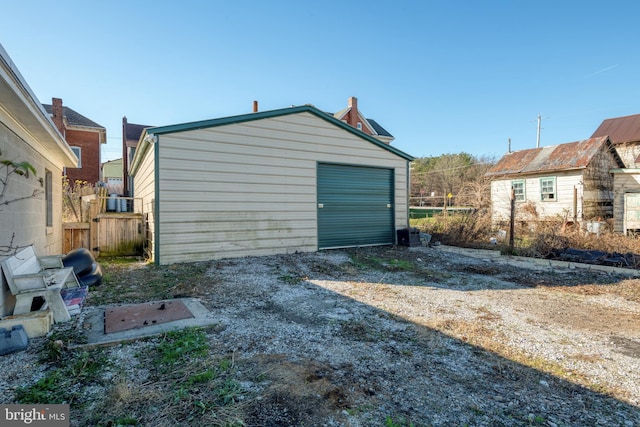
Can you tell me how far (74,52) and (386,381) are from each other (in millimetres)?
9588

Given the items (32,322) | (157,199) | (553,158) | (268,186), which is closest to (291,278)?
(268,186)

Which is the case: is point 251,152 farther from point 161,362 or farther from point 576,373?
point 576,373

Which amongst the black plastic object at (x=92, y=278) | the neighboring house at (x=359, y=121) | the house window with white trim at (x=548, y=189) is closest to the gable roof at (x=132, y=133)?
the neighboring house at (x=359, y=121)

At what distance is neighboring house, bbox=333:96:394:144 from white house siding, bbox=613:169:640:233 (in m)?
12.4

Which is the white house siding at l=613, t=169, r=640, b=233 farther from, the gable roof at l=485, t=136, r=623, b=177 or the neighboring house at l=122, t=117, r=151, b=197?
the neighboring house at l=122, t=117, r=151, b=197

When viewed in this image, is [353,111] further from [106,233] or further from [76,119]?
[76,119]

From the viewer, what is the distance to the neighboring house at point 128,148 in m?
16.0

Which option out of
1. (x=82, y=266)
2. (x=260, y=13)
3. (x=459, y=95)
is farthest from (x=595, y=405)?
(x=459, y=95)

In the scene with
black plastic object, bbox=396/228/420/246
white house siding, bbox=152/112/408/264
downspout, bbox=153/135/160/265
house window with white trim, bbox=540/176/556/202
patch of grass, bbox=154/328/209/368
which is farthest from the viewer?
house window with white trim, bbox=540/176/556/202

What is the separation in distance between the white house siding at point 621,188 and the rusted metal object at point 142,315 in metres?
15.8

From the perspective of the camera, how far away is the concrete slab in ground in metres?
2.80

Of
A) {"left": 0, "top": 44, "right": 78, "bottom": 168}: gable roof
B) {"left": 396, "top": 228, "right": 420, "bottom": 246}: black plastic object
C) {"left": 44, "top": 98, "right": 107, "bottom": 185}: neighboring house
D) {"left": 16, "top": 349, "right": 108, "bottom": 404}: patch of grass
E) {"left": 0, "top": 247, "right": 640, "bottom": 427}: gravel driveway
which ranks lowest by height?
{"left": 0, "top": 247, "right": 640, "bottom": 427}: gravel driveway

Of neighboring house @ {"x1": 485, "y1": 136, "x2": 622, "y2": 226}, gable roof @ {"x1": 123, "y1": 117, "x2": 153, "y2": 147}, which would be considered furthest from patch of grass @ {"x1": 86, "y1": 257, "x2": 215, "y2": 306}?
gable roof @ {"x1": 123, "y1": 117, "x2": 153, "y2": 147}

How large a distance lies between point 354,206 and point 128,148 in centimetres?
1793
